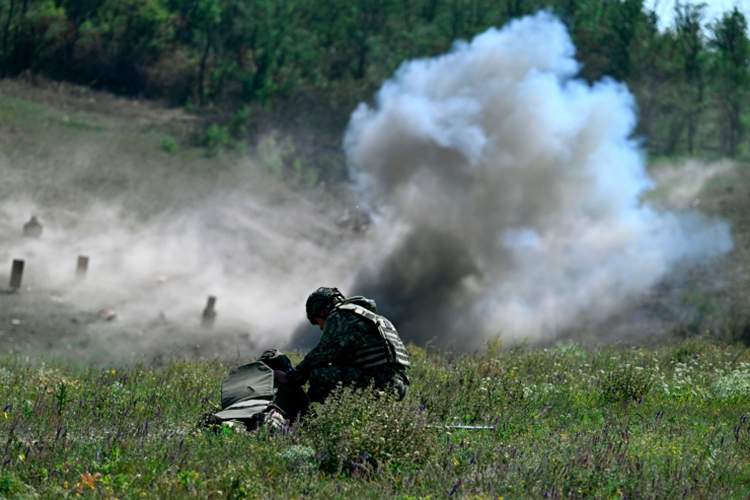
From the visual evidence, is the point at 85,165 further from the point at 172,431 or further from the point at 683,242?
the point at 172,431

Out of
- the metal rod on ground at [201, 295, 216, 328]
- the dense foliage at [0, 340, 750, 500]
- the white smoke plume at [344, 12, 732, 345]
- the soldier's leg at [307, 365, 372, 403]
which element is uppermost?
the white smoke plume at [344, 12, 732, 345]

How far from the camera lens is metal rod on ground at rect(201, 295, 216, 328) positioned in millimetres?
19125

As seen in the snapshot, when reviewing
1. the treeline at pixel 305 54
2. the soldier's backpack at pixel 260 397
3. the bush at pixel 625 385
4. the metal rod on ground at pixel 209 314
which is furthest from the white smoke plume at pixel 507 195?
the treeline at pixel 305 54

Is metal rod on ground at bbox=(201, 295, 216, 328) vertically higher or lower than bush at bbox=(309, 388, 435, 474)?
higher

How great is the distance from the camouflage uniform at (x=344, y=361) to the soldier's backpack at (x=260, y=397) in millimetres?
203

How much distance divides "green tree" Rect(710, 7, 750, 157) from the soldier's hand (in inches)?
1380

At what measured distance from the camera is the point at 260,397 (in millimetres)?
6449

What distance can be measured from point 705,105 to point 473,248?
850 inches

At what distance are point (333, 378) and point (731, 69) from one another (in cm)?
3591


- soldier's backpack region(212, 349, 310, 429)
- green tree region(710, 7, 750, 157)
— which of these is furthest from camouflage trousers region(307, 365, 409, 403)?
green tree region(710, 7, 750, 157)

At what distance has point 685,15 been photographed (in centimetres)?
3825

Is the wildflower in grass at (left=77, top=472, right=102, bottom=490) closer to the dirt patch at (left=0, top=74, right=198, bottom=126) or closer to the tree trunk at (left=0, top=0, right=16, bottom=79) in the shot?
the dirt patch at (left=0, top=74, right=198, bottom=126)

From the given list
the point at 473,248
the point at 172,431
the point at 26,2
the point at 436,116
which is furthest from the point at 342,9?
the point at 172,431

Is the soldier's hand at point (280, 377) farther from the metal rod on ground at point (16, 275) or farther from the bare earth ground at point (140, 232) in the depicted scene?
the metal rod on ground at point (16, 275)
